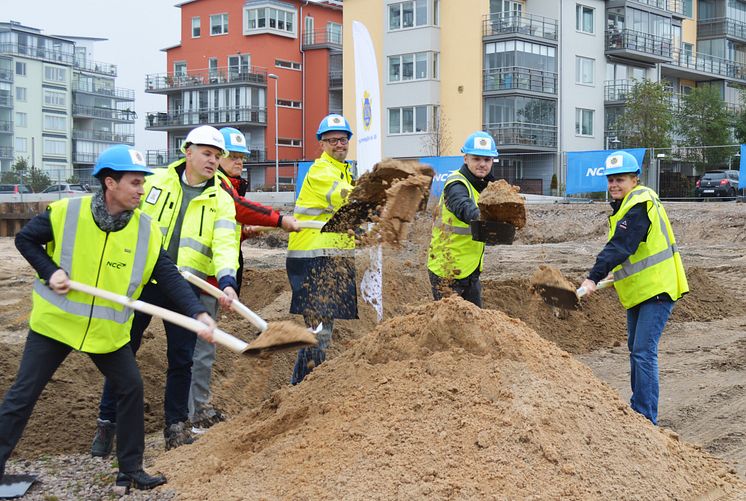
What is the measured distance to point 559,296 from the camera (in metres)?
6.48

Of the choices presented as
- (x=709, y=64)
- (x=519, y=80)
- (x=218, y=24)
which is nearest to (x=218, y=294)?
(x=519, y=80)

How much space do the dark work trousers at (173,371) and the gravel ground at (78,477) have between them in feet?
0.97

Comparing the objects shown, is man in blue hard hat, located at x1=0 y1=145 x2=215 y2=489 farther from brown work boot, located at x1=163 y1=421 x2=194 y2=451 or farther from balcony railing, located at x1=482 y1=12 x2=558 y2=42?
balcony railing, located at x1=482 y1=12 x2=558 y2=42

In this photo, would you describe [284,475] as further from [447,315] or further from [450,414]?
[447,315]

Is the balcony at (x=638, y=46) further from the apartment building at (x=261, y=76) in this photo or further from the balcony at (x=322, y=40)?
the balcony at (x=322, y=40)

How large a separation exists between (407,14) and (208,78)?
781 inches

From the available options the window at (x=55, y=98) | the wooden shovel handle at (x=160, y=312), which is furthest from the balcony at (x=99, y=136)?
the wooden shovel handle at (x=160, y=312)

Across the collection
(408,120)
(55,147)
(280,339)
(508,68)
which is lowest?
(280,339)

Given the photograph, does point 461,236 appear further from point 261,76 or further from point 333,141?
point 261,76

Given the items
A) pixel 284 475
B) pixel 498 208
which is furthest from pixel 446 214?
pixel 284 475

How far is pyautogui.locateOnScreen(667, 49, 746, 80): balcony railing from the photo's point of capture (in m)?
53.3

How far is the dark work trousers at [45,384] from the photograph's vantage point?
15.0ft

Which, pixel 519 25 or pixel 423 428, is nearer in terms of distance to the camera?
pixel 423 428

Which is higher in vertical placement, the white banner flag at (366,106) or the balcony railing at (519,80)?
the balcony railing at (519,80)
